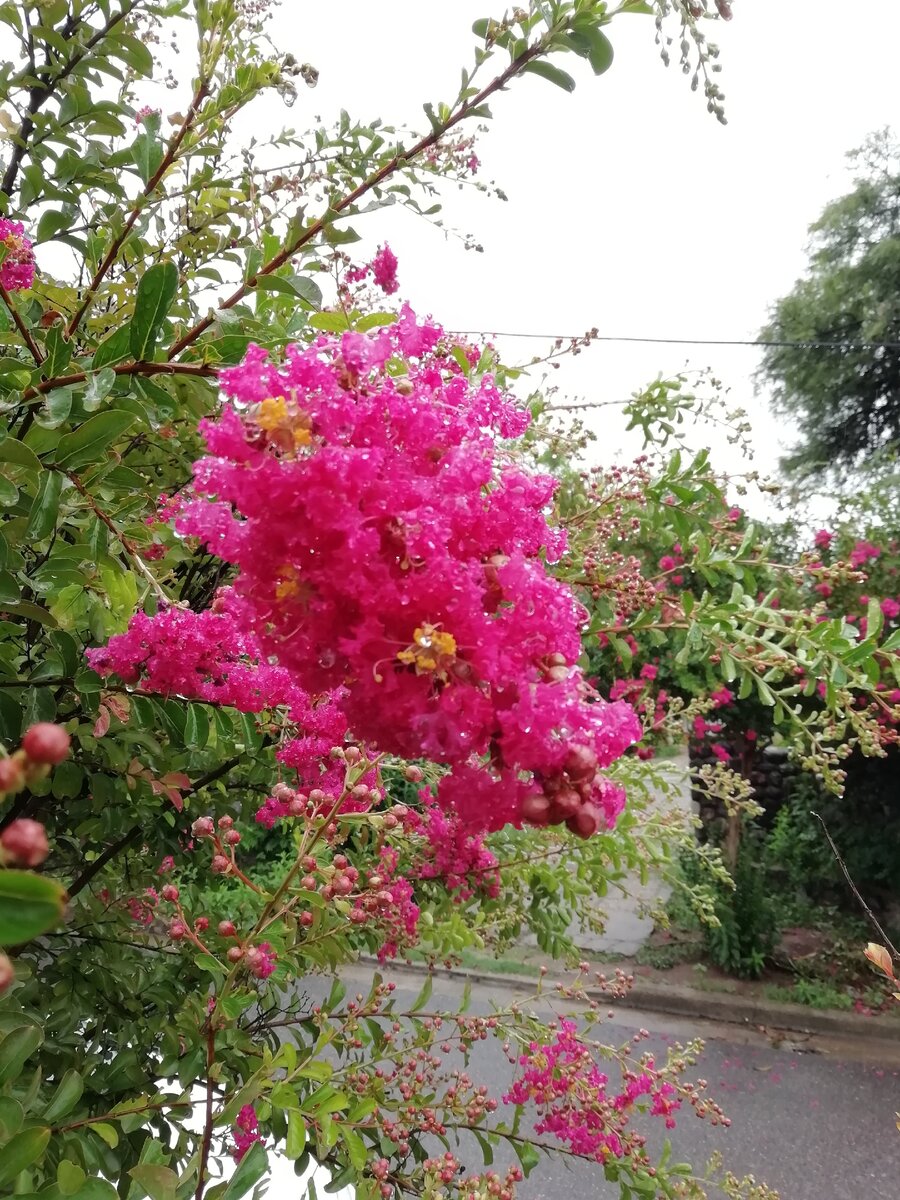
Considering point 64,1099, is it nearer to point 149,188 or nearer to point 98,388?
point 98,388

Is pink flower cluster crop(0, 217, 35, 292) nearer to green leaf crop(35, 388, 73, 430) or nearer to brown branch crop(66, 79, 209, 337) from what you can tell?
brown branch crop(66, 79, 209, 337)

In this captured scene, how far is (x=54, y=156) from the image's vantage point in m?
1.47

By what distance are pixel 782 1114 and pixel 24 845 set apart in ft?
16.7

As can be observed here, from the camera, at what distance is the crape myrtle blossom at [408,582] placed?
2.01 ft

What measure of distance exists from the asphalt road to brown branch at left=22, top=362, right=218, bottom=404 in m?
3.01

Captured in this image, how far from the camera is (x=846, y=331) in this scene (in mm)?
11930

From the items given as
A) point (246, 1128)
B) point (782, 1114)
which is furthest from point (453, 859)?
point (782, 1114)

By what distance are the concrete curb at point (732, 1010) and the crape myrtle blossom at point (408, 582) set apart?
4.86m

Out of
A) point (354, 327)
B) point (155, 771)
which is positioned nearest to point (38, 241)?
point (354, 327)

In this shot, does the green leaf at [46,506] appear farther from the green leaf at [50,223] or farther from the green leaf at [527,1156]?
the green leaf at [527,1156]

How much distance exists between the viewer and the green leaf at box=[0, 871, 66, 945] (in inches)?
12.3

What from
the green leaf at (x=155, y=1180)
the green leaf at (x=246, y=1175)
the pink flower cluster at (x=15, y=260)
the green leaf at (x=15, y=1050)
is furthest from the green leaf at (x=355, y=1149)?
the pink flower cluster at (x=15, y=260)

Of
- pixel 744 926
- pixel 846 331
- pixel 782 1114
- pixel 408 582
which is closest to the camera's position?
pixel 408 582

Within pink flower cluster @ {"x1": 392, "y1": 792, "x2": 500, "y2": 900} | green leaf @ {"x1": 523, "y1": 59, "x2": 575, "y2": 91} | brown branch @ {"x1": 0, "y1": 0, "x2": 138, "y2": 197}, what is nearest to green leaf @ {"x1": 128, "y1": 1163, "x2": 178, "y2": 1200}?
pink flower cluster @ {"x1": 392, "y1": 792, "x2": 500, "y2": 900}
